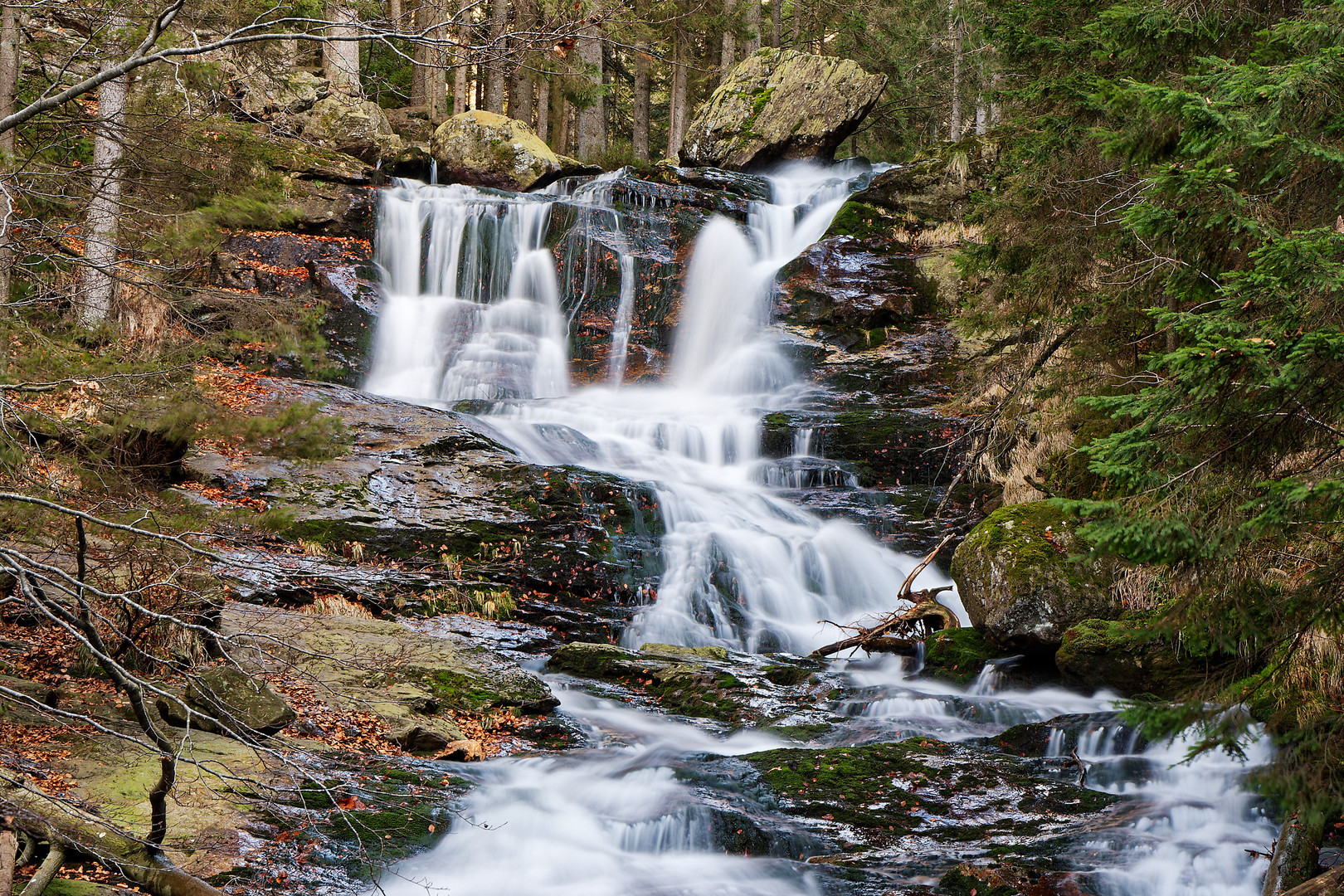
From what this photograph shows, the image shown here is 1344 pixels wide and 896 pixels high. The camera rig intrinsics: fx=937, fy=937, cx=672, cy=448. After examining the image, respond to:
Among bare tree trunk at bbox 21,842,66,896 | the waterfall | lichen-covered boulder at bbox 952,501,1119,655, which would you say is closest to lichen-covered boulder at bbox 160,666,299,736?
bare tree trunk at bbox 21,842,66,896

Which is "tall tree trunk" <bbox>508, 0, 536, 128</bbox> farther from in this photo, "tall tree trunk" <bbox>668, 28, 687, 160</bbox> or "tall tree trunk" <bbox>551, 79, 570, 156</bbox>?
"tall tree trunk" <bbox>668, 28, 687, 160</bbox>

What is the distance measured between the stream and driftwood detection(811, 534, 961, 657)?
0.22 meters

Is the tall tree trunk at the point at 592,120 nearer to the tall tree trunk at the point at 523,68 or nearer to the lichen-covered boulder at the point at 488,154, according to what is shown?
the tall tree trunk at the point at 523,68

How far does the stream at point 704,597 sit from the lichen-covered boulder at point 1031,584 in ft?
1.50

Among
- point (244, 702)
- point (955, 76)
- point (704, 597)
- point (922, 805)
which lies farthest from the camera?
point (955, 76)

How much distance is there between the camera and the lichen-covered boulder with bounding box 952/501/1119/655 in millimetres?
8805

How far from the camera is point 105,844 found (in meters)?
4.14

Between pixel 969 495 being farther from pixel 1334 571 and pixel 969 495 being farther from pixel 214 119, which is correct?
pixel 214 119

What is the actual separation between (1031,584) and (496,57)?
7069 mm

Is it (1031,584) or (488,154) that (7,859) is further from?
(488,154)

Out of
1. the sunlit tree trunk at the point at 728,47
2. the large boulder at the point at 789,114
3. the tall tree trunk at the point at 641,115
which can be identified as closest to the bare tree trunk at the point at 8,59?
the large boulder at the point at 789,114

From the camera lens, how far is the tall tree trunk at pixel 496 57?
4.07 meters

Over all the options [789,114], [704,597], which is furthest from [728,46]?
[704,597]

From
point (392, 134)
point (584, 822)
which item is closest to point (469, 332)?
point (392, 134)
